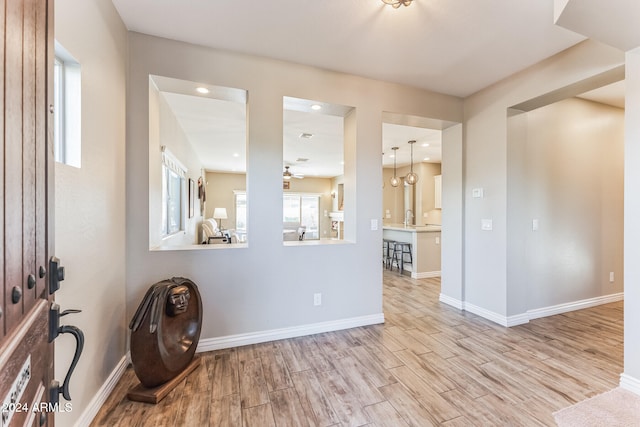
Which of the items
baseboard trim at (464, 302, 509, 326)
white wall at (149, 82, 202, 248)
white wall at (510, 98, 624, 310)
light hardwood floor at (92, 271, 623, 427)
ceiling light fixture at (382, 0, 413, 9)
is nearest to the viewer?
light hardwood floor at (92, 271, 623, 427)

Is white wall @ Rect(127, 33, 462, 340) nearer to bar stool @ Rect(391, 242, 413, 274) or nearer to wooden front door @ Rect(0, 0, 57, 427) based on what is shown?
wooden front door @ Rect(0, 0, 57, 427)

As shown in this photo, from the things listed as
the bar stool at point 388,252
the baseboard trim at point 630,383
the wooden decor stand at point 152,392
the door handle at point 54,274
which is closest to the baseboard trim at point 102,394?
the wooden decor stand at point 152,392

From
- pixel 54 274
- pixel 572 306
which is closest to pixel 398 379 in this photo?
pixel 54 274

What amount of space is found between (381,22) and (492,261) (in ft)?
9.04

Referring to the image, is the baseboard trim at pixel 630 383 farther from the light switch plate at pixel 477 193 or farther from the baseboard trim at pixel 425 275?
the baseboard trim at pixel 425 275

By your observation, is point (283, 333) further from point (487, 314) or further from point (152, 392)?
point (487, 314)

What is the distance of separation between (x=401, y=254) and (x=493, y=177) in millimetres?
2855

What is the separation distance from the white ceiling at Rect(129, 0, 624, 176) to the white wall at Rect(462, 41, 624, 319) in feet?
0.57

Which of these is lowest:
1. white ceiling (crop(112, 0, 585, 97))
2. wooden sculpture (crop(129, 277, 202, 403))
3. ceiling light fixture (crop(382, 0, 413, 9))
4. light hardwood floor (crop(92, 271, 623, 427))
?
light hardwood floor (crop(92, 271, 623, 427))

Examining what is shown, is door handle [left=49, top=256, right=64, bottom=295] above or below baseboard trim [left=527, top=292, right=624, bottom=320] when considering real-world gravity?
above

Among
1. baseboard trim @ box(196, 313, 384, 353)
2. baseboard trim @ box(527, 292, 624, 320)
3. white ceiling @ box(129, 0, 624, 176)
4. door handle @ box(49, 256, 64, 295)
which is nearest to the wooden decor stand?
baseboard trim @ box(196, 313, 384, 353)

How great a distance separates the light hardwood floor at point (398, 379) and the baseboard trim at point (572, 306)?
0.22 m

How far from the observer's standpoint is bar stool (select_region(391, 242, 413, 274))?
5.53 m

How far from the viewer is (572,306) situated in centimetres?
344
